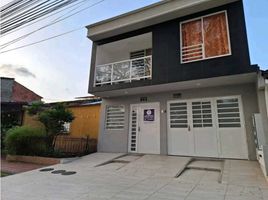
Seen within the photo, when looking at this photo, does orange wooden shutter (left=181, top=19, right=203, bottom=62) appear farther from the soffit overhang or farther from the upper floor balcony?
the upper floor balcony

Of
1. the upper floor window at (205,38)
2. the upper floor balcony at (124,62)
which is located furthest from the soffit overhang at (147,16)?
the upper floor balcony at (124,62)

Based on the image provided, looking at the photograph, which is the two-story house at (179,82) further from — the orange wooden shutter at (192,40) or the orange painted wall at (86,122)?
the orange painted wall at (86,122)

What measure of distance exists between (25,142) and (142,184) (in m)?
7.29

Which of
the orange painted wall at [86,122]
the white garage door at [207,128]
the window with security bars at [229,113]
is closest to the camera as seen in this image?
the white garage door at [207,128]

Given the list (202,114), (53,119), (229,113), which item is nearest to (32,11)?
Result: (53,119)

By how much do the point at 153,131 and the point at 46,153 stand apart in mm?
5272

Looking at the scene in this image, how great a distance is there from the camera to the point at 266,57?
367 inches

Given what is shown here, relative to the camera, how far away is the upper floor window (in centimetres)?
732

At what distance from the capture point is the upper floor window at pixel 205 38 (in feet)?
24.0

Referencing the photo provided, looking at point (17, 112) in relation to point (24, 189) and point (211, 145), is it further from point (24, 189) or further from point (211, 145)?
point (211, 145)

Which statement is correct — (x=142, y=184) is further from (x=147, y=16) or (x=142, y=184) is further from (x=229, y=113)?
(x=147, y=16)

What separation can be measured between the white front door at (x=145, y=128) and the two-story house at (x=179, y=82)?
5 centimetres

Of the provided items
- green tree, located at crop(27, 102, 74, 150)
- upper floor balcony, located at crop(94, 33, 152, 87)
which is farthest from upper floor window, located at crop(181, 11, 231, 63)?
green tree, located at crop(27, 102, 74, 150)

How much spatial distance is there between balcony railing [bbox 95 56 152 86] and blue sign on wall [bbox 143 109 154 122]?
1.69m
